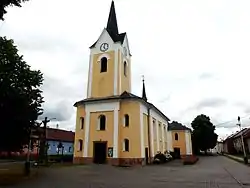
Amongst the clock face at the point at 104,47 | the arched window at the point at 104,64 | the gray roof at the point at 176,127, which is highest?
the clock face at the point at 104,47

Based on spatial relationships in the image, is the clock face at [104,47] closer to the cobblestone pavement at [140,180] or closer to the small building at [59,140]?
the cobblestone pavement at [140,180]

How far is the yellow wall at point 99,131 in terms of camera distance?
33906 mm

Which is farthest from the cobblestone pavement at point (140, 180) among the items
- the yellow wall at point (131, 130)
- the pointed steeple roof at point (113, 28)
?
the pointed steeple roof at point (113, 28)

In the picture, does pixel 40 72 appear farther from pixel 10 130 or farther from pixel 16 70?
pixel 10 130

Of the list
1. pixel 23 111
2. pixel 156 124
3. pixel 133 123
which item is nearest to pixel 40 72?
pixel 23 111

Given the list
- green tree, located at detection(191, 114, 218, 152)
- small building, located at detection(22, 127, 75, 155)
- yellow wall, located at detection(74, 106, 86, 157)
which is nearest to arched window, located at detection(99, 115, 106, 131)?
yellow wall, located at detection(74, 106, 86, 157)

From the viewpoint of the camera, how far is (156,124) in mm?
43719

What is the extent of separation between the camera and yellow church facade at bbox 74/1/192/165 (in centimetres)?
3309

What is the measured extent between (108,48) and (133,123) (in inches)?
487

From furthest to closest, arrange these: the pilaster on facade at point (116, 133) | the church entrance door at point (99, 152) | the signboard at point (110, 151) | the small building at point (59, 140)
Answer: the small building at point (59, 140), the church entrance door at point (99, 152), the signboard at point (110, 151), the pilaster on facade at point (116, 133)

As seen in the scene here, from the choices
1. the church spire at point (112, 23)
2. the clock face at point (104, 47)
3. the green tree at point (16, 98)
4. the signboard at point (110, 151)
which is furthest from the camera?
the church spire at point (112, 23)

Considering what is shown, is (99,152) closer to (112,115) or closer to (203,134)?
(112,115)

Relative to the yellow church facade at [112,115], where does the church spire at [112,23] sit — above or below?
above

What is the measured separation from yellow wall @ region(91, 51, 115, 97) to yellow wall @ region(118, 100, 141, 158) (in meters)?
3.24
